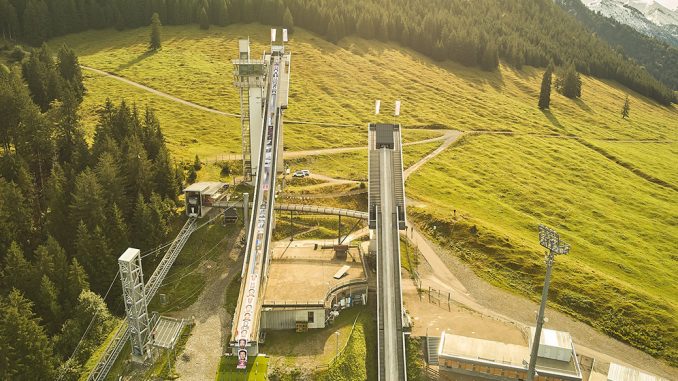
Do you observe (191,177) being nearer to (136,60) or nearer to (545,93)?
(136,60)

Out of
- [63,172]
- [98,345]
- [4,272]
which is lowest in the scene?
[98,345]

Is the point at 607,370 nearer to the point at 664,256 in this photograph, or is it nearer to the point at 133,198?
the point at 664,256

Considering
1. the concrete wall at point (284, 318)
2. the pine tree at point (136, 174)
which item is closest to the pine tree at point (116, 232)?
the pine tree at point (136, 174)

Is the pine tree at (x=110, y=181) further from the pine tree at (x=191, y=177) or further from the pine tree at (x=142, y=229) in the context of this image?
the pine tree at (x=191, y=177)

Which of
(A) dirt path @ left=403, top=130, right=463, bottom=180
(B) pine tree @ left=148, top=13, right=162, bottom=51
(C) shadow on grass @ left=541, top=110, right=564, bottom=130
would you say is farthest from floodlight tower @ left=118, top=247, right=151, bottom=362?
(C) shadow on grass @ left=541, top=110, right=564, bottom=130

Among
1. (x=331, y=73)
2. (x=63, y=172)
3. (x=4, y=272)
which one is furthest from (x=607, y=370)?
(x=331, y=73)

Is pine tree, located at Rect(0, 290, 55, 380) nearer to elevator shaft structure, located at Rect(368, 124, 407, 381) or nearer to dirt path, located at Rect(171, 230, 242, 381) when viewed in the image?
dirt path, located at Rect(171, 230, 242, 381)
